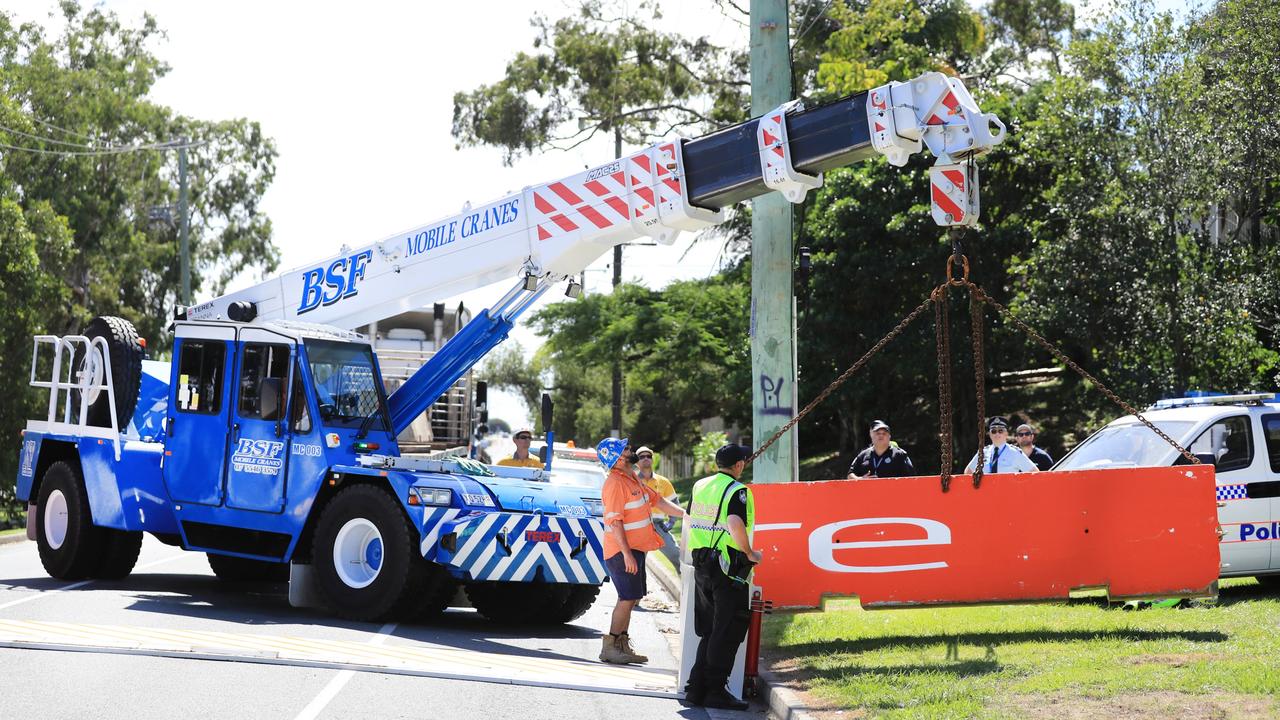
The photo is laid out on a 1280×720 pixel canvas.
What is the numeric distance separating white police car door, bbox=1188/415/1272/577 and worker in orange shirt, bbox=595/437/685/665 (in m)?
5.23

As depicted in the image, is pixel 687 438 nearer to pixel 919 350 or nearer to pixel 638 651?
pixel 919 350

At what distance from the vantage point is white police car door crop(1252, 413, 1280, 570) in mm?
11953

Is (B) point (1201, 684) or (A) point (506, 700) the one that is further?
(A) point (506, 700)

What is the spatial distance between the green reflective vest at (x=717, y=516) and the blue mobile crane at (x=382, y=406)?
2656 millimetres

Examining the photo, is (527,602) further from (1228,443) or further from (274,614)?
(1228,443)

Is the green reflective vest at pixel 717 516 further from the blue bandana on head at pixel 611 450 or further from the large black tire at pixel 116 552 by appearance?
the large black tire at pixel 116 552

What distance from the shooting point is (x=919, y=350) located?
26.8m

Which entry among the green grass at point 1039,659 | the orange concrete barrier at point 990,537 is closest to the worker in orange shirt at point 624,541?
the orange concrete barrier at point 990,537

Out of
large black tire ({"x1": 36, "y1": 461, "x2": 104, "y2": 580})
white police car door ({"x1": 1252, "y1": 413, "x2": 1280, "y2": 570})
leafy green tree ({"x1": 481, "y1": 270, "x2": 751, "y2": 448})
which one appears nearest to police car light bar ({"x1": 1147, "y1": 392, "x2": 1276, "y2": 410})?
white police car door ({"x1": 1252, "y1": 413, "x2": 1280, "y2": 570})

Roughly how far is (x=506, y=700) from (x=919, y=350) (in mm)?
19627

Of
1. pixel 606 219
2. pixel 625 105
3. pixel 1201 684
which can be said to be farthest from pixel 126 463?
pixel 625 105

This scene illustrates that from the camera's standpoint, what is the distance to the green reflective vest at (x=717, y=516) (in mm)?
8766

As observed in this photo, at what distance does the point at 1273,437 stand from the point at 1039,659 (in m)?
4.86

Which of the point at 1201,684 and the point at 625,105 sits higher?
the point at 625,105
